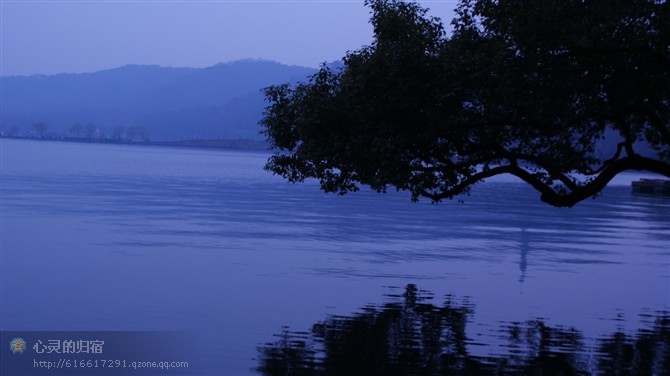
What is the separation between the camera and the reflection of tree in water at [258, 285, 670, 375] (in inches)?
802

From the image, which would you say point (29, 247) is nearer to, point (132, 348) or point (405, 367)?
point (132, 348)

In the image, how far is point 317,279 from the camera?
3819 centimetres

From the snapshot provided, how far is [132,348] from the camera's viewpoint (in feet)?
75.0

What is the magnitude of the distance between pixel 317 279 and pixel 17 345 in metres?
17.2

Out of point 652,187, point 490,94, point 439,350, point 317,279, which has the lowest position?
point 317,279

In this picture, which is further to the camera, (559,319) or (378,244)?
(378,244)

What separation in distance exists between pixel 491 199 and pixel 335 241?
74278 mm

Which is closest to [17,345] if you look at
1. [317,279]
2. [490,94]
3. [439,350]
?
[439,350]

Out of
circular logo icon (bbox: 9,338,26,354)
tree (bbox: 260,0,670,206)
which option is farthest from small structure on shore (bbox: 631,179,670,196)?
circular logo icon (bbox: 9,338,26,354)

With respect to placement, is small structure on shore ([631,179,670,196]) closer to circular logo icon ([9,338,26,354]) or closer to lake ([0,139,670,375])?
lake ([0,139,670,375])

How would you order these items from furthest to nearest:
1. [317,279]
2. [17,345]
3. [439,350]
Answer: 1. [317,279]
2. [17,345]
3. [439,350]

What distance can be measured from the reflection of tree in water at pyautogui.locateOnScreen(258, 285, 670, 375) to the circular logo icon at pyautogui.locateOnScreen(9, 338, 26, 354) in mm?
6025

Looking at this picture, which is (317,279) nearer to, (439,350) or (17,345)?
(439,350)

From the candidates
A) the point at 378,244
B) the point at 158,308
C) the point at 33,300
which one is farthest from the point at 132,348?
the point at 378,244
